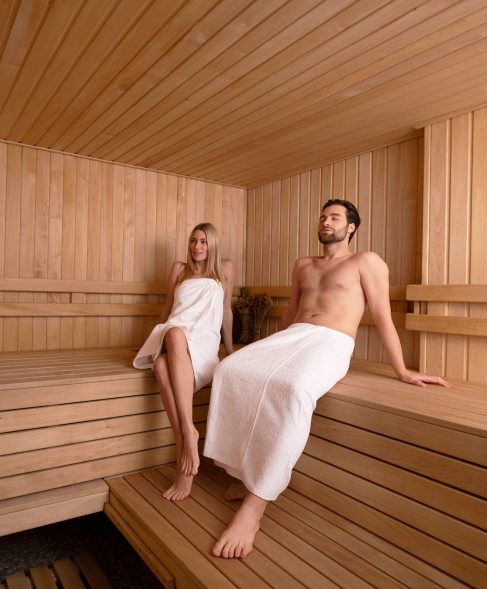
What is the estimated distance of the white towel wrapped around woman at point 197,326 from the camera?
7.50 ft

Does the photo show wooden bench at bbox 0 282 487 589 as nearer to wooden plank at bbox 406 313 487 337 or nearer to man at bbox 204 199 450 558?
man at bbox 204 199 450 558

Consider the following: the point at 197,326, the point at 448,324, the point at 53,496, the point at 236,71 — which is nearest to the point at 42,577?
the point at 53,496

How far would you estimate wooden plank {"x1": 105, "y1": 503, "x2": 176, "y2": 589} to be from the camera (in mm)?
1540

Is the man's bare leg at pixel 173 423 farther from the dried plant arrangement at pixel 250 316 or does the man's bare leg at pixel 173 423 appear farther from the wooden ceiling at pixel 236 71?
the dried plant arrangement at pixel 250 316

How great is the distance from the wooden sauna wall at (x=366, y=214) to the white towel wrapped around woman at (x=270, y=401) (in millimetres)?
998

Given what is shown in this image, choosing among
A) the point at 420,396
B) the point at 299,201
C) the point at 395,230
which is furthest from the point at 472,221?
the point at 299,201

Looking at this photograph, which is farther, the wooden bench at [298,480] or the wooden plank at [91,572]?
the wooden plank at [91,572]

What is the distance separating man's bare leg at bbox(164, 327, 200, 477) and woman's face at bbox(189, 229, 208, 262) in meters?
0.76

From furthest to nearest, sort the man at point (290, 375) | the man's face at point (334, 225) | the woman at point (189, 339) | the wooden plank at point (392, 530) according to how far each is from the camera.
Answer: the man's face at point (334, 225), the woman at point (189, 339), the man at point (290, 375), the wooden plank at point (392, 530)

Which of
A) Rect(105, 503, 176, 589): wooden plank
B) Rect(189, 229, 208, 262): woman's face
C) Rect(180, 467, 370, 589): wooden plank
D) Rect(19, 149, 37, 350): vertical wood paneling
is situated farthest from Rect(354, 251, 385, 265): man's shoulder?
Rect(19, 149, 37, 350): vertical wood paneling

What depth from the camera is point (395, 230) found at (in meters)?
2.87

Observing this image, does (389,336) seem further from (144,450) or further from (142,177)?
(142,177)

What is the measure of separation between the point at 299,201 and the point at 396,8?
2.01 meters

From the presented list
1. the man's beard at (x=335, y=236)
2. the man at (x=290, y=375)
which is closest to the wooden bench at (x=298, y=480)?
the man at (x=290, y=375)
